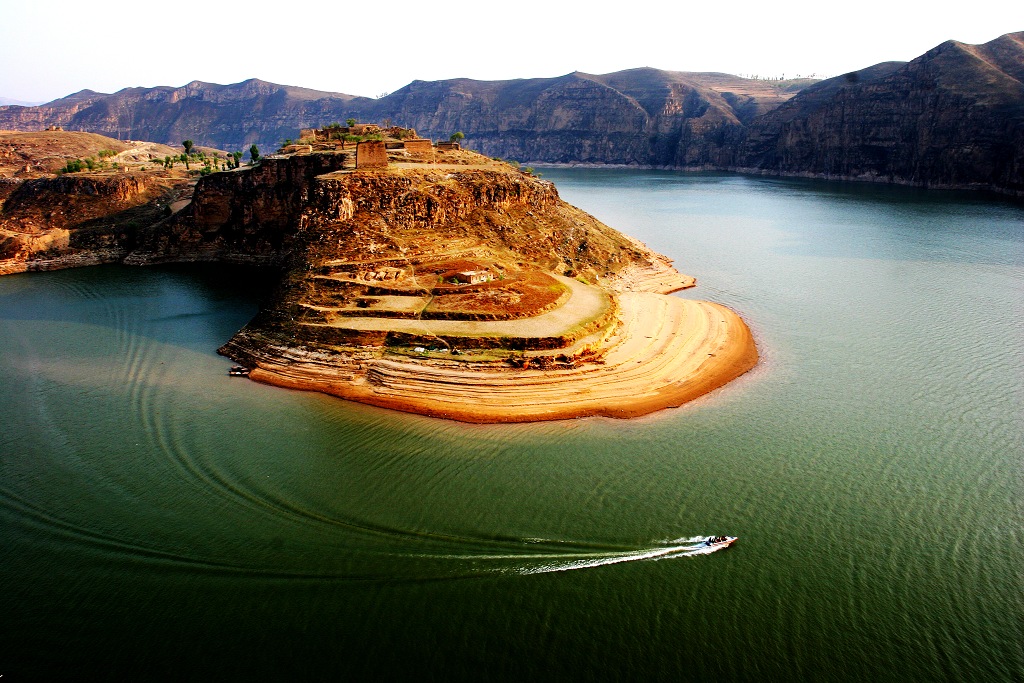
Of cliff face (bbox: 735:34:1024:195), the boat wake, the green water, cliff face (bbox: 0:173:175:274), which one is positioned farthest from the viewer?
cliff face (bbox: 735:34:1024:195)

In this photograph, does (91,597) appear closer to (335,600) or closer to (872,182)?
(335,600)

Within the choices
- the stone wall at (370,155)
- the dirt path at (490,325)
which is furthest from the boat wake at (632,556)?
the stone wall at (370,155)

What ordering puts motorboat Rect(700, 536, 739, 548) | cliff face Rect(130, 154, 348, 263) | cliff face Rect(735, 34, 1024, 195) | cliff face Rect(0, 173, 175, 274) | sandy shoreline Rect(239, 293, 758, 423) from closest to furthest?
motorboat Rect(700, 536, 739, 548)
sandy shoreline Rect(239, 293, 758, 423)
cliff face Rect(130, 154, 348, 263)
cliff face Rect(0, 173, 175, 274)
cliff face Rect(735, 34, 1024, 195)

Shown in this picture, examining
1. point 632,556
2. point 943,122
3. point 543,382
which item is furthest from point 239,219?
point 943,122

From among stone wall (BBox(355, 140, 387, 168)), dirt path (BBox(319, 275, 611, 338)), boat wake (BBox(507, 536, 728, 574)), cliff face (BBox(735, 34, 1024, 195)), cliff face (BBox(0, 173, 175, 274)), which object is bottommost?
boat wake (BBox(507, 536, 728, 574))

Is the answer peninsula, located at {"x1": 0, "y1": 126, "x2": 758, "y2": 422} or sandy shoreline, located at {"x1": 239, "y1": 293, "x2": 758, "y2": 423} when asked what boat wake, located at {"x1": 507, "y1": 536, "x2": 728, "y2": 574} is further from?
peninsula, located at {"x1": 0, "y1": 126, "x2": 758, "y2": 422}

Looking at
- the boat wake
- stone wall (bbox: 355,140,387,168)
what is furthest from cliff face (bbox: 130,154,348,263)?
the boat wake

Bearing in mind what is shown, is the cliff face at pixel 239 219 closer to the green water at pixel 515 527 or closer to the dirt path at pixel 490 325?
the green water at pixel 515 527
